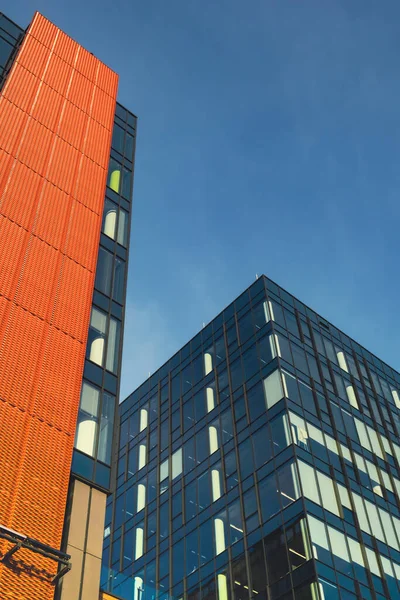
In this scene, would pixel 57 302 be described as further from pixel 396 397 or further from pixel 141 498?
pixel 396 397

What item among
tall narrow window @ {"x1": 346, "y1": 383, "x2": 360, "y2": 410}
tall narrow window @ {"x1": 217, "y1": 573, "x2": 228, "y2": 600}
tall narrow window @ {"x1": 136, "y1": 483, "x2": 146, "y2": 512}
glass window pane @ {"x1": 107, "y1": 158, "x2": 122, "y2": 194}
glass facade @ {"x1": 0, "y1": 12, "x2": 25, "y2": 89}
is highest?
glass facade @ {"x1": 0, "y1": 12, "x2": 25, "y2": 89}

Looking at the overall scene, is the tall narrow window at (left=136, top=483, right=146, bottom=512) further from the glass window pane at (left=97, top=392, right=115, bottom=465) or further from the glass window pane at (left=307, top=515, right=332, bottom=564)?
the glass window pane at (left=97, top=392, right=115, bottom=465)

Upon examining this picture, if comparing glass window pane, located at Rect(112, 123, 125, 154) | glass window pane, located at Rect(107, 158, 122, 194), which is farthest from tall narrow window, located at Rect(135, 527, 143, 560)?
glass window pane, located at Rect(112, 123, 125, 154)

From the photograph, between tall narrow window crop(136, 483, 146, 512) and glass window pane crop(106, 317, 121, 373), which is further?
tall narrow window crop(136, 483, 146, 512)

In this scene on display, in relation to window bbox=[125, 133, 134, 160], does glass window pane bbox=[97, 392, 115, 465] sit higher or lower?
lower

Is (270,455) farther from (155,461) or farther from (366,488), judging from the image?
(155,461)

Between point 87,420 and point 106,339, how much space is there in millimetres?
5204

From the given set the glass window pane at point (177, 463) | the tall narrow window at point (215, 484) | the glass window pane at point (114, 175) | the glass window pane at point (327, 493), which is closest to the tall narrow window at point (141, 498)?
the glass window pane at point (177, 463)

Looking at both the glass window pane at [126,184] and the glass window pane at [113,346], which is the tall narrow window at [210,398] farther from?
the glass window pane at [113,346]

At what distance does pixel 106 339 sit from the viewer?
103 feet

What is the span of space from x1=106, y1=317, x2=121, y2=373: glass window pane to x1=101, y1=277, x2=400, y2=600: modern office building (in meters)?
9.97

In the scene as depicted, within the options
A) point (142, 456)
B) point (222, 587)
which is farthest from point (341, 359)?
point (222, 587)

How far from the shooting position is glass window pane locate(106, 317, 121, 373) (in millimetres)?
30692

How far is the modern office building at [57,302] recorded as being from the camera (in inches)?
880
